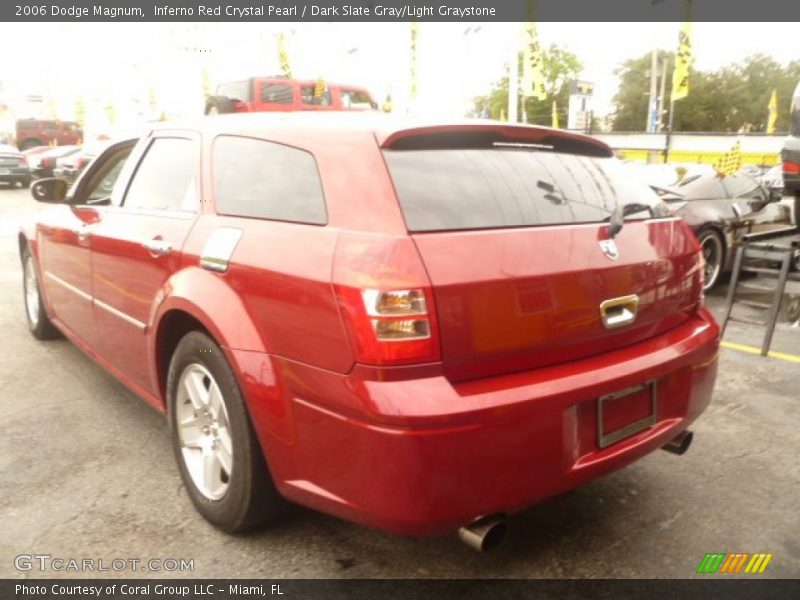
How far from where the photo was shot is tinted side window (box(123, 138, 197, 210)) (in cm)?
293

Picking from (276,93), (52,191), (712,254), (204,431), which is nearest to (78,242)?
(52,191)

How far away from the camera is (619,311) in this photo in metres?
2.31

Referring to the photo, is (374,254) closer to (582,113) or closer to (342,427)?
(342,427)

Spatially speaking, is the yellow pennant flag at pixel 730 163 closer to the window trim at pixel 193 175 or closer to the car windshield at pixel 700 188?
the car windshield at pixel 700 188

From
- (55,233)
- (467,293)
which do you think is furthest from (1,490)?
(467,293)

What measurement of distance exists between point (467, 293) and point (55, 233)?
3.22 metres

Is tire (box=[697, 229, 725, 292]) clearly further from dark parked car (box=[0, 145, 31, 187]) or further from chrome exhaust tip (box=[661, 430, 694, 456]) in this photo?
dark parked car (box=[0, 145, 31, 187])

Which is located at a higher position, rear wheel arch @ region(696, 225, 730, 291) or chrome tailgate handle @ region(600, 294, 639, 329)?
chrome tailgate handle @ region(600, 294, 639, 329)

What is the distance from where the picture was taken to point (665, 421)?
2.42m

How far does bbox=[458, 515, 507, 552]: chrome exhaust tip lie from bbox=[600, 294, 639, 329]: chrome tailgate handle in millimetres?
756

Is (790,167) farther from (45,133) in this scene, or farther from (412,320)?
(45,133)

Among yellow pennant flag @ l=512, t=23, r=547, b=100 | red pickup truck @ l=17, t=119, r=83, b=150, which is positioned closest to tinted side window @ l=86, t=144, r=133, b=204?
yellow pennant flag @ l=512, t=23, r=547, b=100

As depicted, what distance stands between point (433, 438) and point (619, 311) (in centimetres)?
89

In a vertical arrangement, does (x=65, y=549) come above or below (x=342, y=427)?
below
